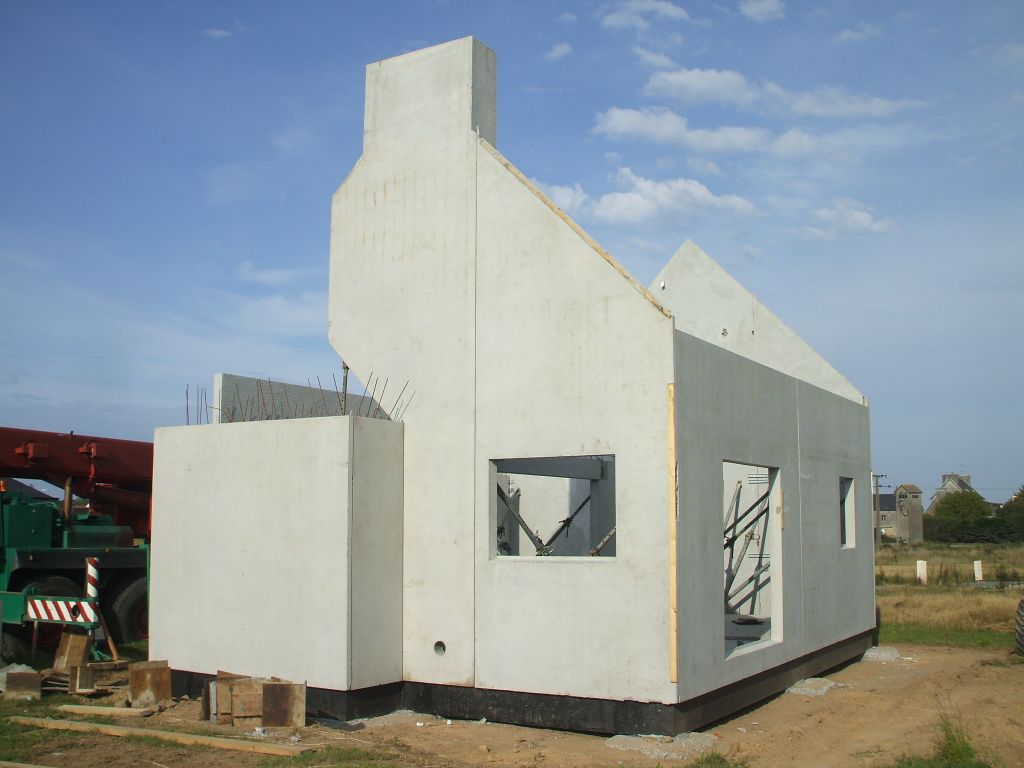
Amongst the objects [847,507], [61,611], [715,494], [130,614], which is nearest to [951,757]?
[715,494]

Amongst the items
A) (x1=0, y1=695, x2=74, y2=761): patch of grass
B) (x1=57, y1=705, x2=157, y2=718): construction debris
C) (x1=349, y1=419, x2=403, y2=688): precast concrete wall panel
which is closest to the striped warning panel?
(x1=0, y1=695, x2=74, y2=761): patch of grass

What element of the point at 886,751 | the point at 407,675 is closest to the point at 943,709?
the point at 886,751

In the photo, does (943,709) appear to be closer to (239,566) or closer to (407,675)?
(407,675)

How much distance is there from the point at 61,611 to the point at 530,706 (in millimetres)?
6390

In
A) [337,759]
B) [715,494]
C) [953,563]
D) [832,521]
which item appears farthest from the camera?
[953,563]

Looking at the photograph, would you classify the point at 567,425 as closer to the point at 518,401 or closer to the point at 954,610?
the point at 518,401

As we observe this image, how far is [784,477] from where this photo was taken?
39.2 feet

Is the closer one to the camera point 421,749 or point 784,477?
point 421,749

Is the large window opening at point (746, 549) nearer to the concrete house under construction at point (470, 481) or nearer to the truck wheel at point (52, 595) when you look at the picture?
the concrete house under construction at point (470, 481)

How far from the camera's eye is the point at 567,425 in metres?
9.59

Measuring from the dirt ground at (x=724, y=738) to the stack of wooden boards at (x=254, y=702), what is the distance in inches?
6.3

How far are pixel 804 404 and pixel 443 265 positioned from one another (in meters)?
5.30

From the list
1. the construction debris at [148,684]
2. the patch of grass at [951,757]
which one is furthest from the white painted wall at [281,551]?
the patch of grass at [951,757]

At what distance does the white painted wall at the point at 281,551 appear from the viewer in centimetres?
979
